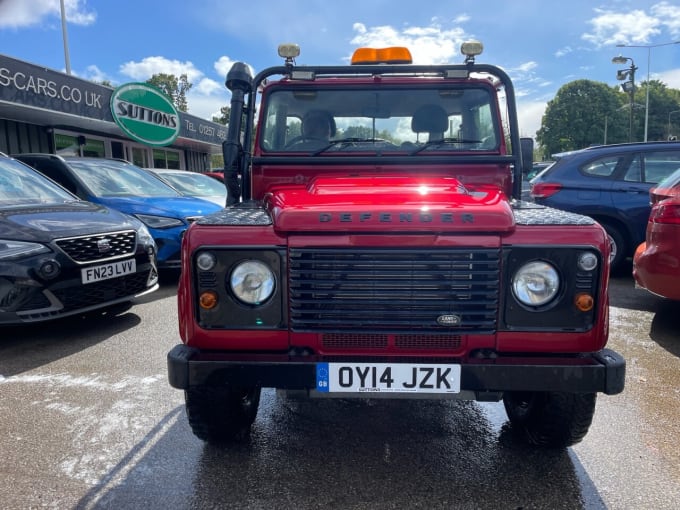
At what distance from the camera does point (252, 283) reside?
213 cm

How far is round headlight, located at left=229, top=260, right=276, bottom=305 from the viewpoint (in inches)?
83.7

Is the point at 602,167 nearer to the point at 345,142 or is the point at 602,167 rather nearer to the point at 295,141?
the point at 345,142

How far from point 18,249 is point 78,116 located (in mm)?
8984

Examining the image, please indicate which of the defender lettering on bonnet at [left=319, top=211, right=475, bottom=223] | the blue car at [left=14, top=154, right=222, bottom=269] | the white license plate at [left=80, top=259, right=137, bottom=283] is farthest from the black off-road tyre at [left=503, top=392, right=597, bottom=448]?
the blue car at [left=14, top=154, right=222, bottom=269]

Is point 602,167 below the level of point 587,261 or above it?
above

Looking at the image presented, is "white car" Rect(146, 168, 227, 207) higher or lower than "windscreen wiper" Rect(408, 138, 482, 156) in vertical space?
lower

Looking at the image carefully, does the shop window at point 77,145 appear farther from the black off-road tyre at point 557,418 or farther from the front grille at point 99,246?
the black off-road tyre at point 557,418

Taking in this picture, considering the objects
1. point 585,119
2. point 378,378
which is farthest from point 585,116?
point 378,378

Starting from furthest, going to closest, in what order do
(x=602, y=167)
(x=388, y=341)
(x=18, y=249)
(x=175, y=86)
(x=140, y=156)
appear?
(x=175, y=86), (x=140, y=156), (x=602, y=167), (x=18, y=249), (x=388, y=341)

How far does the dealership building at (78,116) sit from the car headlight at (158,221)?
267 centimetres

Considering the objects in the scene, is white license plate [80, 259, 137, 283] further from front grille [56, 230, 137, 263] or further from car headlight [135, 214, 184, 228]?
car headlight [135, 214, 184, 228]

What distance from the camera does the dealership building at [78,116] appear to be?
8680 mm

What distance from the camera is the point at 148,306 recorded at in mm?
5512

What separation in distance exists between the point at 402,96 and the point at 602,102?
65492mm
